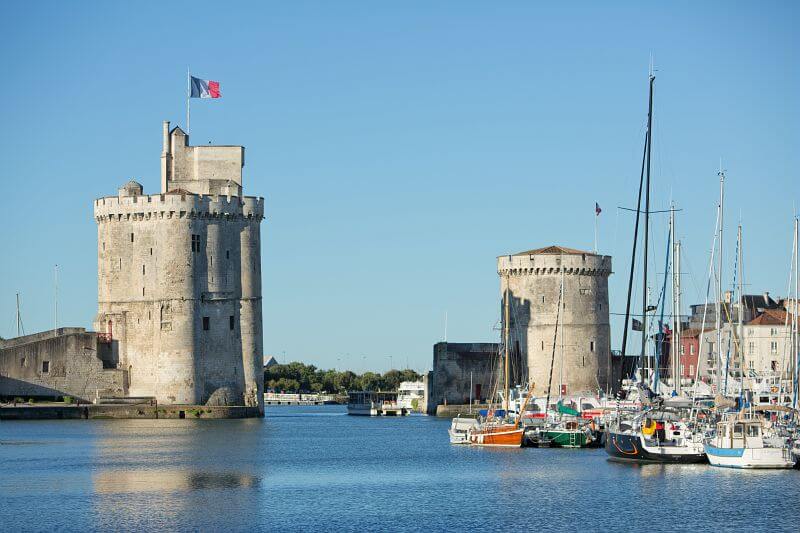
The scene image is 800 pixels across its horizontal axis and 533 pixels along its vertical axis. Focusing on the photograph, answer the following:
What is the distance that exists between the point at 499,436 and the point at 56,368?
97.9 ft

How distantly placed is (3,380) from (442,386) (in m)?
24.8

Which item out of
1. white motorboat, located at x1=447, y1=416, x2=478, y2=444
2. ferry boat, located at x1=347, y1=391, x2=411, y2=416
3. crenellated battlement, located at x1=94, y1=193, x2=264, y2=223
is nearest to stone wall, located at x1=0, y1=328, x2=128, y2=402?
crenellated battlement, located at x1=94, y1=193, x2=264, y2=223

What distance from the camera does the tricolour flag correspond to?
274 ft

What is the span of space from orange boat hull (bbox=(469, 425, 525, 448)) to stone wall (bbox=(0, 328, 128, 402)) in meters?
26.6

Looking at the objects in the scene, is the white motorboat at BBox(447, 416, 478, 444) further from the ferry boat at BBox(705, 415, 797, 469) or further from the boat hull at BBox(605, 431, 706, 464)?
the ferry boat at BBox(705, 415, 797, 469)

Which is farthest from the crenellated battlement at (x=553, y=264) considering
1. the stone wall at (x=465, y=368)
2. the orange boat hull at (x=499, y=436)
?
the orange boat hull at (x=499, y=436)

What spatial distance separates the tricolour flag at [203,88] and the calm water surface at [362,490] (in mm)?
23283

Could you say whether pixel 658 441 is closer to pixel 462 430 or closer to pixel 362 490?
pixel 362 490

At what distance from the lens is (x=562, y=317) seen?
89062 millimetres

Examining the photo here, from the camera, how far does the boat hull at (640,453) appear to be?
5009 centimetres

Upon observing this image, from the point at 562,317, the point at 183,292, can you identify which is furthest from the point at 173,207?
the point at 562,317

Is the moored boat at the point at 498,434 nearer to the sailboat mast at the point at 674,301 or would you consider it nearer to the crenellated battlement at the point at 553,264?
the sailboat mast at the point at 674,301

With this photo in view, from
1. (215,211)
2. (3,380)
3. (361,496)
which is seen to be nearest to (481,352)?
(215,211)

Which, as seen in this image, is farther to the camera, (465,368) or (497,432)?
(465,368)
